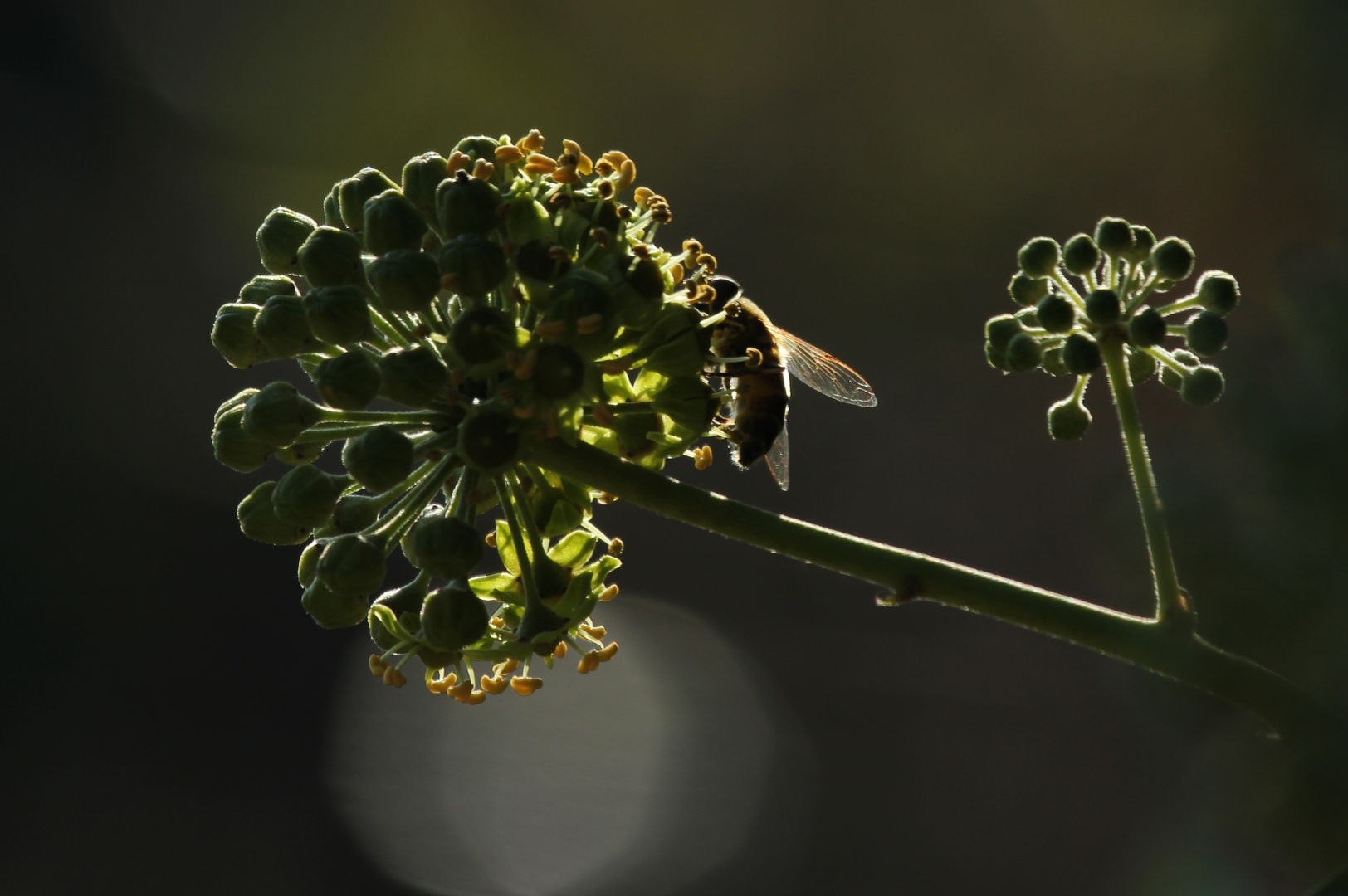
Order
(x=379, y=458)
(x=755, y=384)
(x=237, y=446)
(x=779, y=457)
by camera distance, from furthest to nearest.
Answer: (x=779, y=457), (x=755, y=384), (x=237, y=446), (x=379, y=458)

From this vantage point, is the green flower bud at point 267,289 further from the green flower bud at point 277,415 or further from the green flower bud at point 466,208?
the green flower bud at point 466,208

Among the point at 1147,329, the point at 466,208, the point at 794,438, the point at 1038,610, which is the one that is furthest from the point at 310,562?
the point at 794,438

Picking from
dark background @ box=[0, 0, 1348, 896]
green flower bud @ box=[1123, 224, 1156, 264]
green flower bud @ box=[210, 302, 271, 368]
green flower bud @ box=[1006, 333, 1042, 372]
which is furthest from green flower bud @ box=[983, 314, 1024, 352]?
dark background @ box=[0, 0, 1348, 896]

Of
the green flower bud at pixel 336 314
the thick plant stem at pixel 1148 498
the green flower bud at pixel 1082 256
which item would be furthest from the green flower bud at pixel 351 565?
the green flower bud at pixel 1082 256

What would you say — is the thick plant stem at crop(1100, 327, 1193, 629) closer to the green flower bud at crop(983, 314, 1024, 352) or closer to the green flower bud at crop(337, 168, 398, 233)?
the green flower bud at crop(983, 314, 1024, 352)

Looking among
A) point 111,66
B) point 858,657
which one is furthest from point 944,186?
point 111,66

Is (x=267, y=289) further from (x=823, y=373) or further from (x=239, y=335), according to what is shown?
(x=823, y=373)
